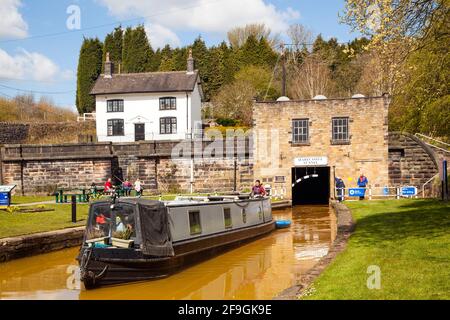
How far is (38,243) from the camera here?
15.3m

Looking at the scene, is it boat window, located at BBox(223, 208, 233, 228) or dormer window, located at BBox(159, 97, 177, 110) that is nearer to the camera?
boat window, located at BBox(223, 208, 233, 228)

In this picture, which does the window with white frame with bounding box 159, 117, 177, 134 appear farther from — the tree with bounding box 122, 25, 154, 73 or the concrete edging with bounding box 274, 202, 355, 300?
the concrete edging with bounding box 274, 202, 355, 300

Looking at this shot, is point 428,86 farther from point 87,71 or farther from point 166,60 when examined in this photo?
point 87,71

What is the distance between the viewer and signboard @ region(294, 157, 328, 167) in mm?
29797

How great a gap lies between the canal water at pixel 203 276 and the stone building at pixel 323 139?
1200 centimetres

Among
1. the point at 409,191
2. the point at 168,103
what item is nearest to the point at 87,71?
the point at 168,103

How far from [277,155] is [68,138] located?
2565 centimetres

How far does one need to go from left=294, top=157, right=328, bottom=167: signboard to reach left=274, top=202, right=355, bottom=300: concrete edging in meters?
10.4

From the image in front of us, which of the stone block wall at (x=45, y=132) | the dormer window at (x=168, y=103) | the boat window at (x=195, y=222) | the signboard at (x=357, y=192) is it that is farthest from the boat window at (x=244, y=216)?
the stone block wall at (x=45, y=132)

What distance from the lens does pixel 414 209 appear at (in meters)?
19.5

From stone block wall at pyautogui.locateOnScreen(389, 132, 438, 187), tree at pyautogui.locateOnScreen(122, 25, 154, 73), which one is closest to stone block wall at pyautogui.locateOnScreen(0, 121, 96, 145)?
tree at pyautogui.locateOnScreen(122, 25, 154, 73)

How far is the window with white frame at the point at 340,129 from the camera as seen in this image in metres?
29.6

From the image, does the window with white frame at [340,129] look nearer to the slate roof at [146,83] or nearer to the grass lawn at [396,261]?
the grass lawn at [396,261]

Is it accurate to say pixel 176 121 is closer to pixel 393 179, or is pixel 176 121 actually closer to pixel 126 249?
pixel 393 179
